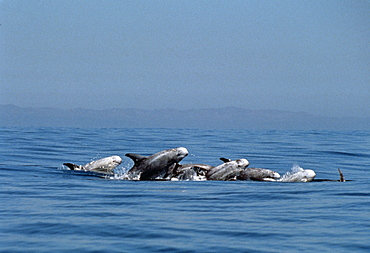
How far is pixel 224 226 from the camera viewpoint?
12078mm

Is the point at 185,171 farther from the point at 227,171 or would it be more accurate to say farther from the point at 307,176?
the point at 307,176

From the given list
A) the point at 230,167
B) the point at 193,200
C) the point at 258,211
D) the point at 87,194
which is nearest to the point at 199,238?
the point at 258,211

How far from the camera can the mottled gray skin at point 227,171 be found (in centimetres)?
2302

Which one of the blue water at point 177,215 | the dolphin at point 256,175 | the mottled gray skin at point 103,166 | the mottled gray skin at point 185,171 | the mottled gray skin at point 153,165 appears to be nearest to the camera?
the blue water at point 177,215

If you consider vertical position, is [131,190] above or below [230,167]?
below

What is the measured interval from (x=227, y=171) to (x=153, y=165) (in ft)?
10.4

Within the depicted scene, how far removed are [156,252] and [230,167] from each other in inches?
548

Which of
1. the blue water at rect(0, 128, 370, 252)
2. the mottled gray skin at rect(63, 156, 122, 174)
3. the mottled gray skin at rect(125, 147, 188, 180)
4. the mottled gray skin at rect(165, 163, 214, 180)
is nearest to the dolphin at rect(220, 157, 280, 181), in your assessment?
the blue water at rect(0, 128, 370, 252)

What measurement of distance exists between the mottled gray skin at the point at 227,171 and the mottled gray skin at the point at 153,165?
158 centimetres

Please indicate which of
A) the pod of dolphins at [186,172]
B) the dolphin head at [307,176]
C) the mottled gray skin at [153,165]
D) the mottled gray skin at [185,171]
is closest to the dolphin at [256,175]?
the pod of dolphins at [186,172]

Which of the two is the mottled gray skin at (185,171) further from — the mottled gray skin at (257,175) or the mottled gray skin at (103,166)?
the mottled gray skin at (103,166)

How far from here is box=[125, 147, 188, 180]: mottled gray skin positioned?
74.8ft

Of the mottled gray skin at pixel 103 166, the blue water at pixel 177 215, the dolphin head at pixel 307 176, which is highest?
the dolphin head at pixel 307 176

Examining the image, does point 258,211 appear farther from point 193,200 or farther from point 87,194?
point 87,194
